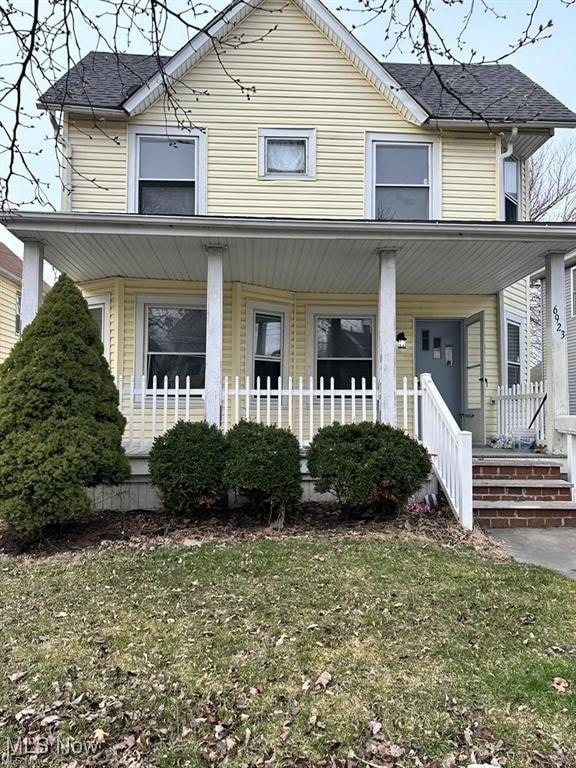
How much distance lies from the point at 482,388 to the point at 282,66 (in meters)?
6.38

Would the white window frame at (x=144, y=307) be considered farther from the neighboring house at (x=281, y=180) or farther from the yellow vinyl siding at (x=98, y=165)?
the yellow vinyl siding at (x=98, y=165)

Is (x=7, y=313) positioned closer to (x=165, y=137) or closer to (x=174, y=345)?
(x=174, y=345)

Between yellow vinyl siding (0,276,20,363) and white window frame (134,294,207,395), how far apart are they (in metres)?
10.8

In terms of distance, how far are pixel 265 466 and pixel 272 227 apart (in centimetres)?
294

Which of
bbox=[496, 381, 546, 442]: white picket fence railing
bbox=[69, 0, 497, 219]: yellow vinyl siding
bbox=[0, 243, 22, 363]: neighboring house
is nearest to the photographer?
bbox=[496, 381, 546, 442]: white picket fence railing

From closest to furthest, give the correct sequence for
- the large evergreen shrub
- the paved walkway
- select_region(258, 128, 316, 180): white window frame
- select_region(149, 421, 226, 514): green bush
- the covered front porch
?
the paved walkway < the large evergreen shrub < select_region(149, 421, 226, 514): green bush < the covered front porch < select_region(258, 128, 316, 180): white window frame

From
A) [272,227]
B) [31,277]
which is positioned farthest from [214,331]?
[31,277]

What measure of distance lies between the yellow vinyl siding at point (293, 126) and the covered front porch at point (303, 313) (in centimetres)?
128

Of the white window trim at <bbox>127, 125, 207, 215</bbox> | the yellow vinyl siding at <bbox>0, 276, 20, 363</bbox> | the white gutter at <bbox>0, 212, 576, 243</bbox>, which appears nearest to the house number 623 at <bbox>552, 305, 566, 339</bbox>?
the white gutter at <bbox>0, 212, 576, 243</bbox>

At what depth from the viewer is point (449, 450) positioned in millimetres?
6062

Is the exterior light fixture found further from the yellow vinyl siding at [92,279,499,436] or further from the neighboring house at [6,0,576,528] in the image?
the yellow vinyl siding at [92,279,499,436]

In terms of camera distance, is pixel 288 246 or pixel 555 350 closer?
pixel 288 246

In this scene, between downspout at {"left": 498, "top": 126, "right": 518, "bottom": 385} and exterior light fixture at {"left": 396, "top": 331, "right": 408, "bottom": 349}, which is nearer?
downspout at {"left": 498, "top": 126, "right": 518, "bottom": 385}

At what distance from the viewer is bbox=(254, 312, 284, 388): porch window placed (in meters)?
8.88
